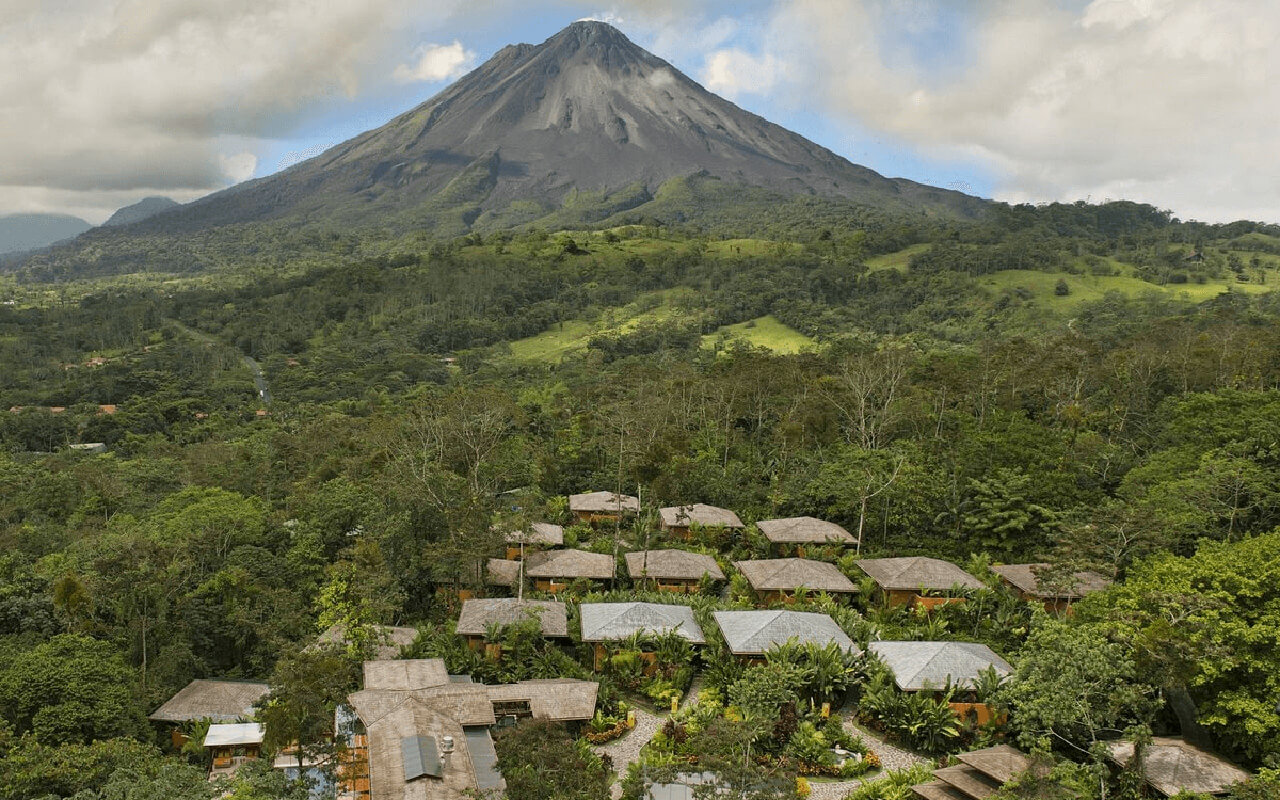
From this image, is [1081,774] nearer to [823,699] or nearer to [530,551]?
[823,699]

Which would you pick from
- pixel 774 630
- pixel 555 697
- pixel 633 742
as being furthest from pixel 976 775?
pixel 555 697

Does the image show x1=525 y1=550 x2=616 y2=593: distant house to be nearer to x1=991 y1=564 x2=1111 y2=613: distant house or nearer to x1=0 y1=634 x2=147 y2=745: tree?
x1=0 y1=634 x2=147 y2=745: tree

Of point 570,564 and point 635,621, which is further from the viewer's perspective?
point 570,564

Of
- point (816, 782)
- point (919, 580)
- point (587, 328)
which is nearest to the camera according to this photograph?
point (816, 782)

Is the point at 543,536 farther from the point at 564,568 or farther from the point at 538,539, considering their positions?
the point at 564,568

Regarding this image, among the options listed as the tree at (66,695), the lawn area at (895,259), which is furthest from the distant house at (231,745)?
the lawn area at (895,259)

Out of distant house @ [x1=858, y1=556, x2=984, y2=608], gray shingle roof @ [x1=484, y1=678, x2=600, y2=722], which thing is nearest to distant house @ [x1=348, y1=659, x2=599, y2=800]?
gray shingle roof @ [x1=484, y1=678, x2=600, y2=722]
